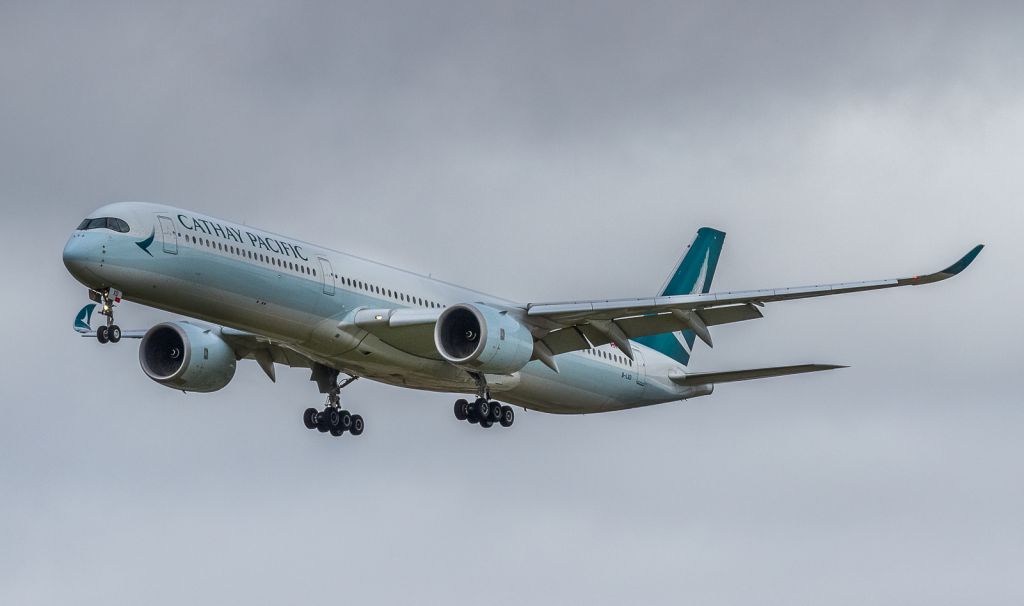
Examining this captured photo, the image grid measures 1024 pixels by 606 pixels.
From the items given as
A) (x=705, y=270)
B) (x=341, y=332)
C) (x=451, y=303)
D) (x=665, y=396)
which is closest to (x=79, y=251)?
(x=341, y=332)

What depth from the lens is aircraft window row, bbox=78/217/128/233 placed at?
1784 inches

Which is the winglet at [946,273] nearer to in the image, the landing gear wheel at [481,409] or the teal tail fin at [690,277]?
the landing gear wheel at [481,409]

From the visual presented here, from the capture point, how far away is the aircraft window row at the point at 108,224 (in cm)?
4531

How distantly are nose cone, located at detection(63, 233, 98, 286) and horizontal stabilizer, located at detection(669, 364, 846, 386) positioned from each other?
800 inches

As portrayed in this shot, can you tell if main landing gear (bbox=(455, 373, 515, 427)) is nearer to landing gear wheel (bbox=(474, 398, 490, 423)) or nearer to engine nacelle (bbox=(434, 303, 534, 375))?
landing gear wheel (bbox=(474, 398, 490, 423))

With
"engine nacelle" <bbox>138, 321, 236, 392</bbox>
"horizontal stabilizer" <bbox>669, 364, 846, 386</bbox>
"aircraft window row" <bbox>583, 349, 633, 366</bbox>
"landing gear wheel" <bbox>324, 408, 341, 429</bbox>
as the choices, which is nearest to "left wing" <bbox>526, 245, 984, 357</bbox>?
"horizontal stabilizer" <bbox>669, 364, 846, 386</bbox>

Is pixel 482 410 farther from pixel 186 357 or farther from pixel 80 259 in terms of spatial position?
pixel 80 259

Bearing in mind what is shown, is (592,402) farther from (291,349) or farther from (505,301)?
(291,349)

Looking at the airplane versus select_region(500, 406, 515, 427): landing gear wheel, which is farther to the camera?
select_region(500, 406, 515, 427): landing gear wheel

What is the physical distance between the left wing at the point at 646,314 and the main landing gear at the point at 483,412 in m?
2.47

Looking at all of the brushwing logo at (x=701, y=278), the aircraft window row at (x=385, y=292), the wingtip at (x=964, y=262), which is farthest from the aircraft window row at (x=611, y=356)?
the wingtip at (x=964, y=262)

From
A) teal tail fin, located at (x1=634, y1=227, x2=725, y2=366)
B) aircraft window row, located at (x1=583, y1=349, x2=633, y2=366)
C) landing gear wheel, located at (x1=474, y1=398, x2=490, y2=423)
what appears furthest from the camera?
teal tail fin, located at (x1=634, y1=227, x2=725, y2=366)

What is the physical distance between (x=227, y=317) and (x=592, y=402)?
14432 mm

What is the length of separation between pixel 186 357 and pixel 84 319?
653 centimetres
